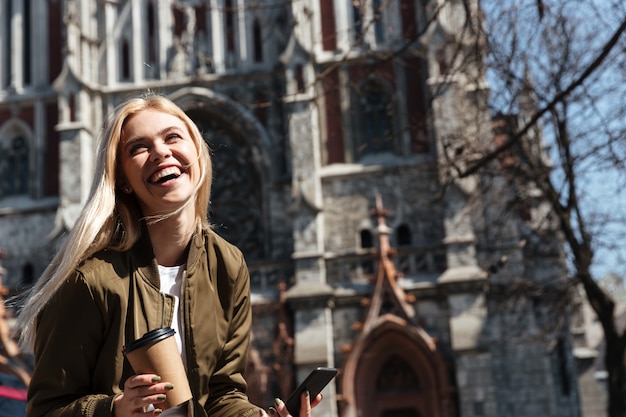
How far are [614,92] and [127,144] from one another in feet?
28.4

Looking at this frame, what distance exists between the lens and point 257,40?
19.8m

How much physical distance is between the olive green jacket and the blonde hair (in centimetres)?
3

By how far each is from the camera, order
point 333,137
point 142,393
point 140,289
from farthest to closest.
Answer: point 333,137 < point 140,289 < point 142,393

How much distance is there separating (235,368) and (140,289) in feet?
1.25

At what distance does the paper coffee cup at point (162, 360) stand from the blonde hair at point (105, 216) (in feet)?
0.98

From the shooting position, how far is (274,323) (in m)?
17.3

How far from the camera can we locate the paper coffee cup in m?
1.98

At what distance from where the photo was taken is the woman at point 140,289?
6.90ft

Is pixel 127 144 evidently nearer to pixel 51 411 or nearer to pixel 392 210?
pixel 51 411

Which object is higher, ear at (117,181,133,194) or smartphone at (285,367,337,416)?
ear at (117,181,133,194)

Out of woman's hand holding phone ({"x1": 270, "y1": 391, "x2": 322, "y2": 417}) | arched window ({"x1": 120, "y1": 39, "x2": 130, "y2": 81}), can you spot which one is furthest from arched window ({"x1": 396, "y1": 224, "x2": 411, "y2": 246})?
woman's hand holding phone ({"x1": 270, "y1": 391, "x2": 322, "y2": 417})

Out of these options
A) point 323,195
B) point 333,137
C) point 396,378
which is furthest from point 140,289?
point 333,137

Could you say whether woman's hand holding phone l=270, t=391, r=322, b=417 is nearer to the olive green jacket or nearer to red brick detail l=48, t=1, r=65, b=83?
the olive green jacket

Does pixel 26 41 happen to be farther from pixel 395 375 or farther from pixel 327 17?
pixel 395 375
